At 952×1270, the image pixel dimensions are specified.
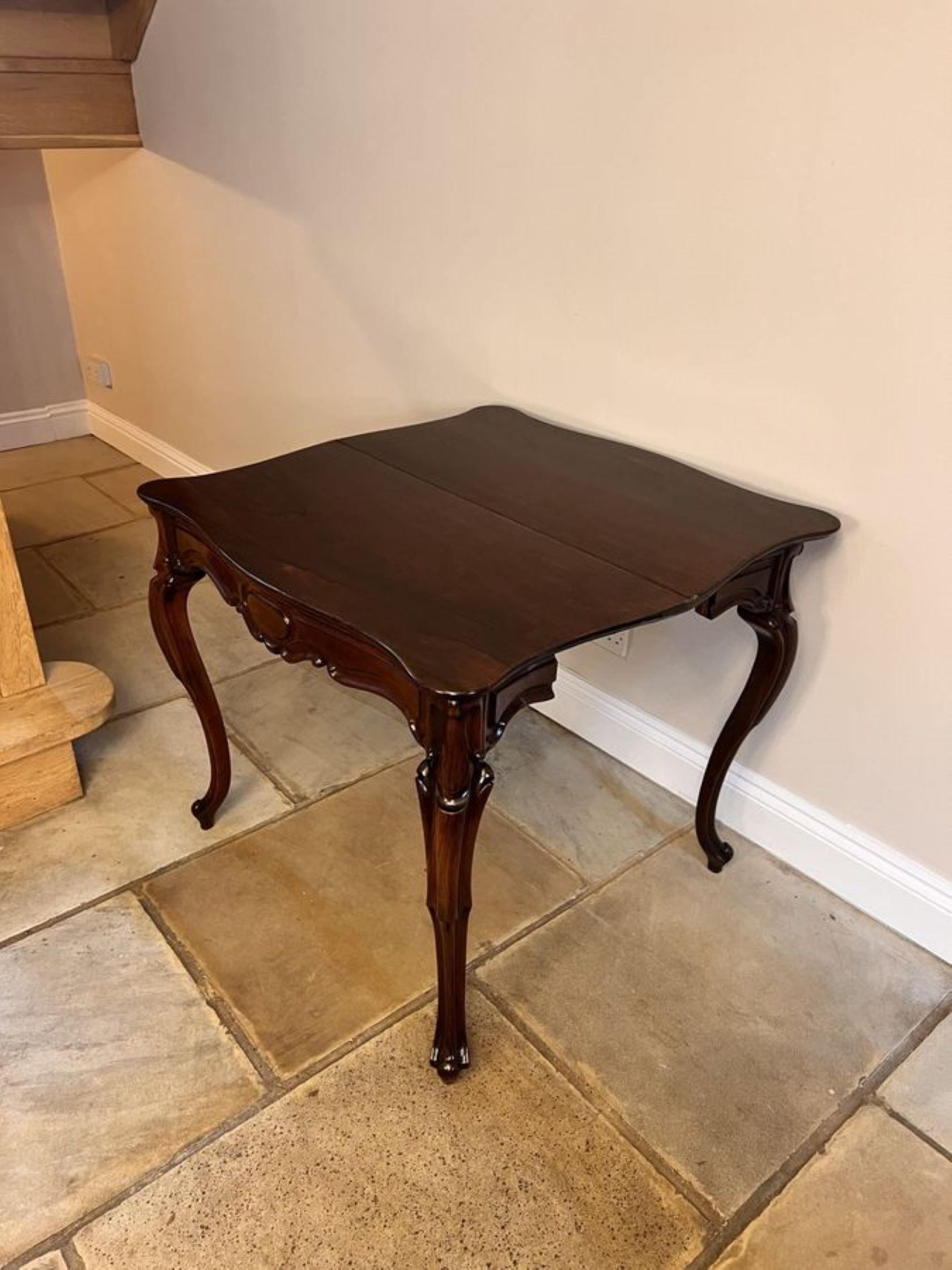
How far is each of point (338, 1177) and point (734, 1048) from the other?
59 centimetres

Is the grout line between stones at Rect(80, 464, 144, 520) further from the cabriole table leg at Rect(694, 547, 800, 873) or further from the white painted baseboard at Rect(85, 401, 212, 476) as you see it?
the cabriole table leg at Rect(694, 547, 800, 873)

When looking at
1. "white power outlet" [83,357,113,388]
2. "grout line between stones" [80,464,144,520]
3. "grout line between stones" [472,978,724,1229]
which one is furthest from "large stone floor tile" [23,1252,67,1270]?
"white power outlet" [83,357,113,388]

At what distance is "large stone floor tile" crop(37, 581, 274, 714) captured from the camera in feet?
7.23

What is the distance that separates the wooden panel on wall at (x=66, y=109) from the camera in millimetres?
2572

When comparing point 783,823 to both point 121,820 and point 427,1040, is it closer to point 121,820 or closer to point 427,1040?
point 427,1040

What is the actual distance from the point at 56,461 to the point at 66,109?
1182mm

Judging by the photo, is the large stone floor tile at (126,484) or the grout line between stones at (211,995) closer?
the grout line between stones at (211,995)

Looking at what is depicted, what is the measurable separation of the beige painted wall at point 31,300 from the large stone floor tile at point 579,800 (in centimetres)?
248

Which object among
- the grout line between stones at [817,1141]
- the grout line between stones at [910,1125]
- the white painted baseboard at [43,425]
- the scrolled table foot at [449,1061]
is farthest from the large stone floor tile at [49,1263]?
the white painted baseboard at [43,425]

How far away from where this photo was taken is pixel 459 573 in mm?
1220

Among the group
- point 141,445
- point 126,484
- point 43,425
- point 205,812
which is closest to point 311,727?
point 205,812

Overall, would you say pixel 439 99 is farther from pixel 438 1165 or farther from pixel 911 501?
pixel 438 1165

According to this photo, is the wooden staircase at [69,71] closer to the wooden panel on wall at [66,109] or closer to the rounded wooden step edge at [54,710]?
the wooden panel on wall at [66,109]

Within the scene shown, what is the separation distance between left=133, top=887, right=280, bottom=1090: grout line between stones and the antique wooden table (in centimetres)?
23
